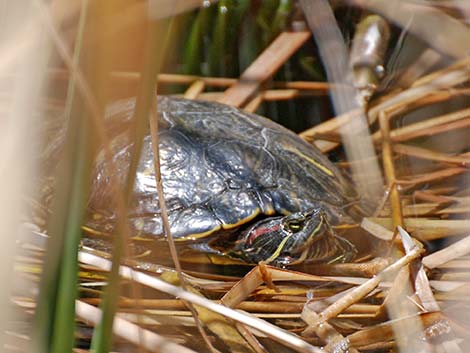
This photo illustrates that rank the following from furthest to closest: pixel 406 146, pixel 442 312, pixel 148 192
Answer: pixel 406 146 < pixel 148 192 < pixel 442 312

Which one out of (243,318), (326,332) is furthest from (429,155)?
(243,318)

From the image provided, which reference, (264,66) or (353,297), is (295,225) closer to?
(353,297)

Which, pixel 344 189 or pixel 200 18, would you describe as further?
pixel 200 18

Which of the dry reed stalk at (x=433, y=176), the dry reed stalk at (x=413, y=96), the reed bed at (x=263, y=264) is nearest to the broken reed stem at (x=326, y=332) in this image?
the reed bed at (x=263, y=264)

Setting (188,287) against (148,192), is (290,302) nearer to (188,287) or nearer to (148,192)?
(188,287)

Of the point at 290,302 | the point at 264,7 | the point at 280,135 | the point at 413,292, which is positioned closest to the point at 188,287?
the point at 290,302

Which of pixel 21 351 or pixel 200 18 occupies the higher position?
pixel 200 18

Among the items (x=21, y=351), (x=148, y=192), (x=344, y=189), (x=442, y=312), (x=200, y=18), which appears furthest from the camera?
(x=200, y=18)
